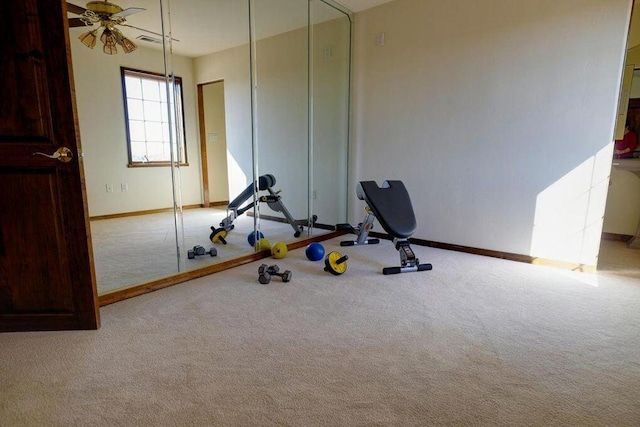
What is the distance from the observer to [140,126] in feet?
11.0

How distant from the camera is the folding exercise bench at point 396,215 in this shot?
10.2 feet

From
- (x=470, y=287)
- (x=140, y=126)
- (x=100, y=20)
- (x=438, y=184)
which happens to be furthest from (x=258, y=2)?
(x=470, y=287)

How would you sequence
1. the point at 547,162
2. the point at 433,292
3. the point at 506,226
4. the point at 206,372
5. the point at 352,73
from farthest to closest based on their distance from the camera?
the point at 352,73, the point at 506,226, the point at 547,162, the point at 433,292, the point at 206,372

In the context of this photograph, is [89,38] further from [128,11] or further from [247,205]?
[247,205]

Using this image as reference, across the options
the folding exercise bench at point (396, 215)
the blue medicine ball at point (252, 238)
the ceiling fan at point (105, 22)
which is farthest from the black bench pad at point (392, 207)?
the ceiling fan at point (105, 22)

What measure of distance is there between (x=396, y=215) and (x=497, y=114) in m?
1.48

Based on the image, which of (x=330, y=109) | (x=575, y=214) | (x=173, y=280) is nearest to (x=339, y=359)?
(x=173, y=280)

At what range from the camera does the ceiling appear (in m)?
2.85

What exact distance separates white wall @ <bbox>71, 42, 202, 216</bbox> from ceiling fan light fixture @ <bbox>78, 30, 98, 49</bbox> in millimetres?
43

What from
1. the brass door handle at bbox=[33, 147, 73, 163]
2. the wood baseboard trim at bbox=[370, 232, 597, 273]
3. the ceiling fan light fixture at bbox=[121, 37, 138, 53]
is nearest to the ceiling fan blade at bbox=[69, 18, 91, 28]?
the ceiling fan light fixture at bbox=[121, 37, 138, 53]

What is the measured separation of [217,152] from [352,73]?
6.64ft

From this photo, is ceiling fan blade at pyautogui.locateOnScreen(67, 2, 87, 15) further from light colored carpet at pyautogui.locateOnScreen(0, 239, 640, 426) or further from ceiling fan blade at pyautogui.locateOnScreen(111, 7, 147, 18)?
light colored carpet at pyautogui.locateOnScreen(0, 239, 640, 426)

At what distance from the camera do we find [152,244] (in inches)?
130

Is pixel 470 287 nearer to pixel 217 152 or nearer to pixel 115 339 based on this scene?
pixel 115 339
